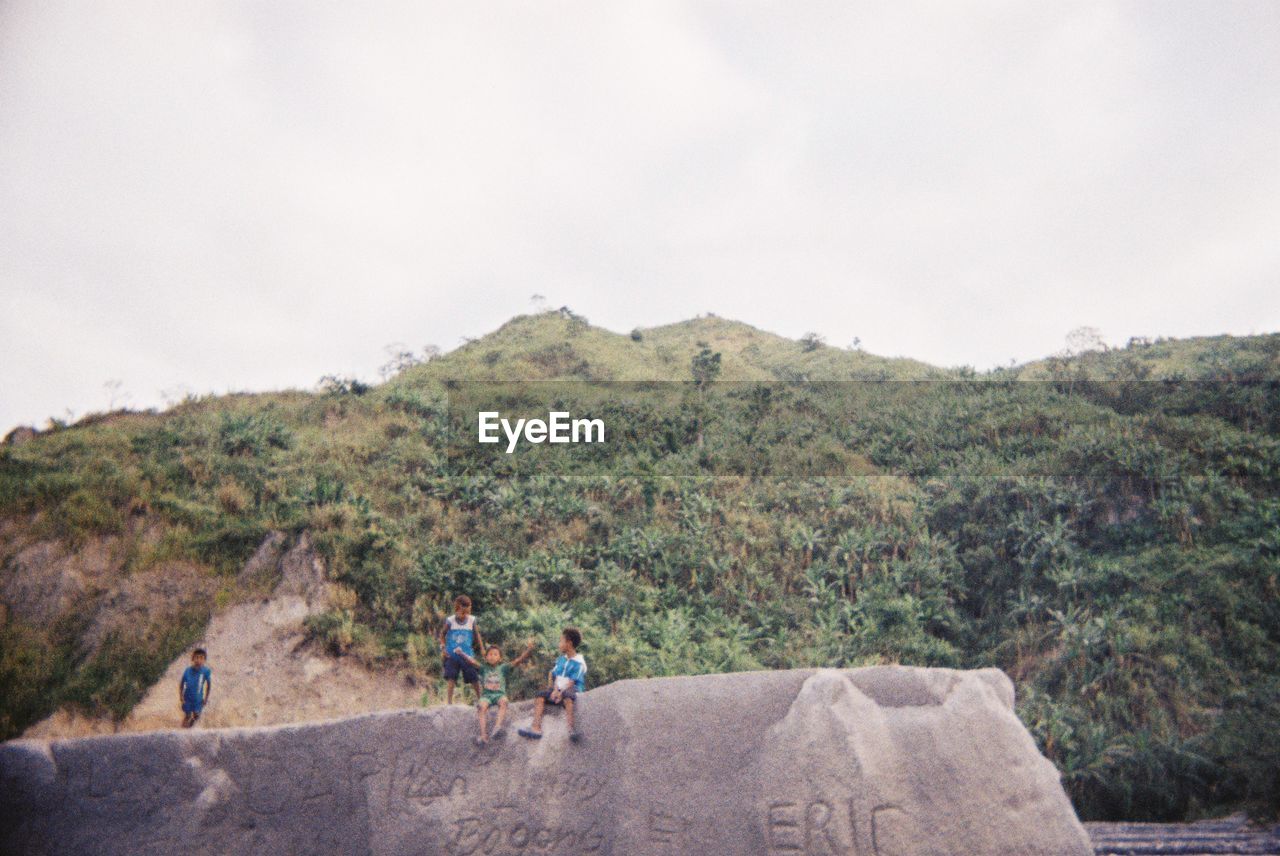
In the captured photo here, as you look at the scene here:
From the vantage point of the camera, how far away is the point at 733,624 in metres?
12.9

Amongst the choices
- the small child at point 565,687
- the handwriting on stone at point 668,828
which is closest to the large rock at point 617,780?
the handwriting on stone at point 668,828

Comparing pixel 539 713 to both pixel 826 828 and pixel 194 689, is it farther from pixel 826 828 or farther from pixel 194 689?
pixel 194 689

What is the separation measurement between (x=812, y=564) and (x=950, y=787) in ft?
29.3

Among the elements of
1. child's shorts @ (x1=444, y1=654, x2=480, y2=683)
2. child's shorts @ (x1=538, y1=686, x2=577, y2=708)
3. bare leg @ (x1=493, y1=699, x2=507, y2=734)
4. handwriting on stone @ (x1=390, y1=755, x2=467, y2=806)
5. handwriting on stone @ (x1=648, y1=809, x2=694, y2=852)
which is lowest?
handwriting on stone @ (x1=648, y1=809, x2=694, y2=852)

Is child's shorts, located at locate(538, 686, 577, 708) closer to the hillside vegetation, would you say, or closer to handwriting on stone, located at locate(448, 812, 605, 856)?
handwriting on stone, located at locate(448, 812, 605, 856)

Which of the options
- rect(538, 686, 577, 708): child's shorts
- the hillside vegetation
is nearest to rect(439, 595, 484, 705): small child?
rect(538, 686, 577, 708): child's shorts

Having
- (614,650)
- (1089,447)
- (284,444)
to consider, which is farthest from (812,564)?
(284,444)

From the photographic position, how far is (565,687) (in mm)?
7031

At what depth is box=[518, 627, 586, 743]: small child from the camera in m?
6.98

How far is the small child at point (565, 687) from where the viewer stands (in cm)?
698

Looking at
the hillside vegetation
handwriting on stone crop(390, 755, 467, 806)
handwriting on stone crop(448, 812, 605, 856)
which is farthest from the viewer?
the hillside vegetation

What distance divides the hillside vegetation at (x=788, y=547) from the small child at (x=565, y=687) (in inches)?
166

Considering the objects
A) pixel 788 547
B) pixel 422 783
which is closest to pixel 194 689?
pixel 422 783

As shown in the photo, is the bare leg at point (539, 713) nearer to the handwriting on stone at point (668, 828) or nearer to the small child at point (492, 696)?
the small child at point (492, 696)
